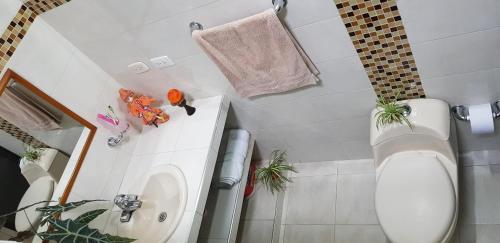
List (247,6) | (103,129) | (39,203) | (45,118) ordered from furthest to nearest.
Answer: (103,129), (45,118), (39,203), (247,6)

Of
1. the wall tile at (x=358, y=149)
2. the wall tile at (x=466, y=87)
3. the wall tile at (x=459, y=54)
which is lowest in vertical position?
the wall tile at (x=358, y=149)

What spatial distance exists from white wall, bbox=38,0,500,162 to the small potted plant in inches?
26.2

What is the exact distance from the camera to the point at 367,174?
2.54m

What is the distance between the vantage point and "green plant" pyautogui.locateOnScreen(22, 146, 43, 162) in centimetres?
186

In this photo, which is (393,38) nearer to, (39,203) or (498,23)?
(498,23)

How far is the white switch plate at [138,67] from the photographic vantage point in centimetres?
218

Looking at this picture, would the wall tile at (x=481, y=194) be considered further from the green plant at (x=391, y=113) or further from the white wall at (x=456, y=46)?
the green plant at (x=391, y=113)

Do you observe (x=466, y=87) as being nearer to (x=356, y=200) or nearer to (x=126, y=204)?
(x=356, y=200)

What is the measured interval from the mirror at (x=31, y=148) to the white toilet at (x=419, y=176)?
5.71 feet

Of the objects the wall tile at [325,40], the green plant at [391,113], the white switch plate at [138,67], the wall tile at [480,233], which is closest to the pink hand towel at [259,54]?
the wall tile at [325,40]

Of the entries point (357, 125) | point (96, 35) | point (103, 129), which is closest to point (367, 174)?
point (357, 125)

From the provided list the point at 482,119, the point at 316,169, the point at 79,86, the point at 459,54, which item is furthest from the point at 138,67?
the point at 482,119

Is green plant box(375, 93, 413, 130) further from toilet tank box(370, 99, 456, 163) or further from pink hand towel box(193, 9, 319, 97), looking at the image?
pink hand towel box(193, 9, 319, 97)

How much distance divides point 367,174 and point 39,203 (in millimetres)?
2070
